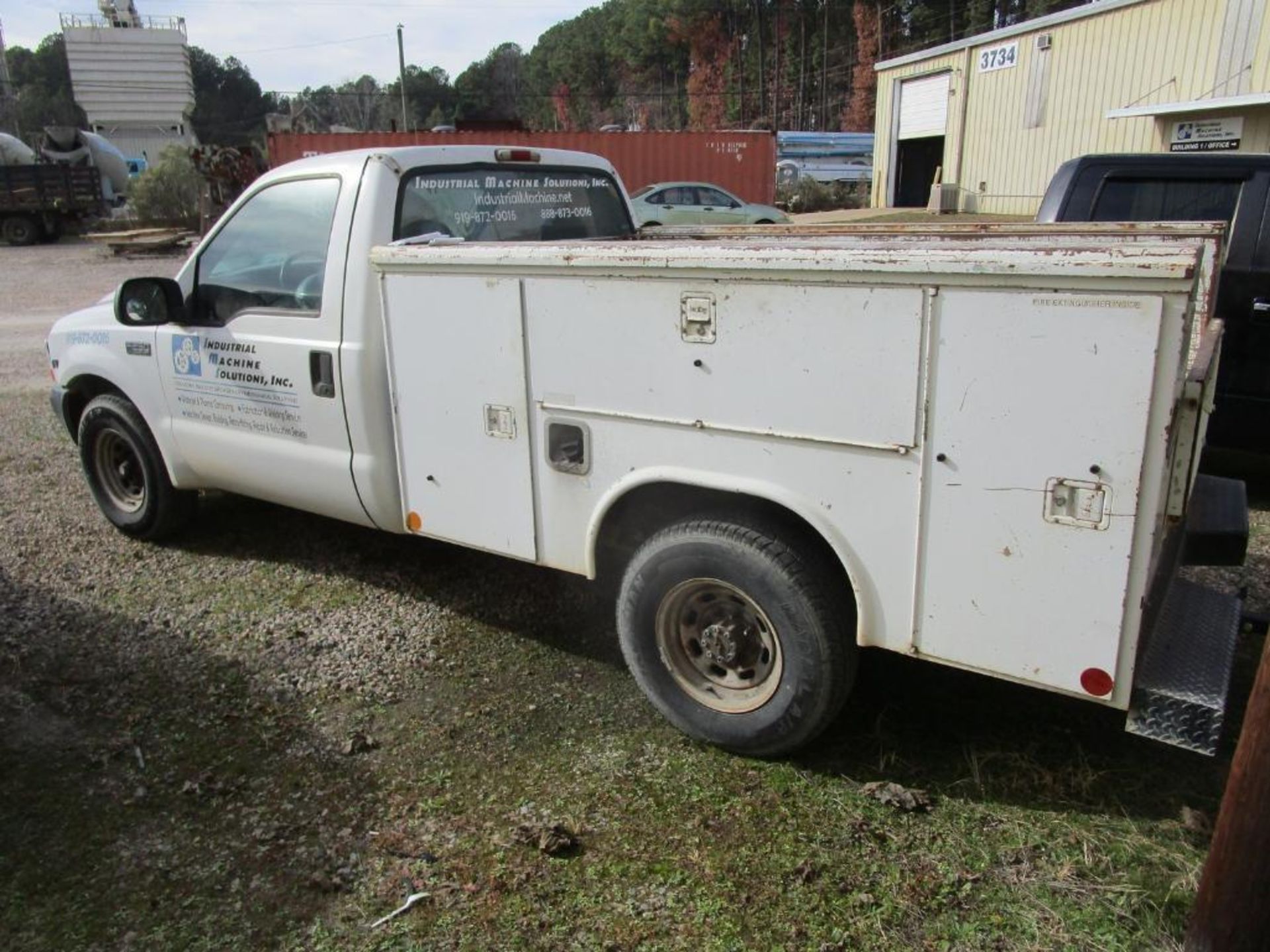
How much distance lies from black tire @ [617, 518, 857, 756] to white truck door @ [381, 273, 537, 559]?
61cm

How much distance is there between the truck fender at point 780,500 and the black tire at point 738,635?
11 cm

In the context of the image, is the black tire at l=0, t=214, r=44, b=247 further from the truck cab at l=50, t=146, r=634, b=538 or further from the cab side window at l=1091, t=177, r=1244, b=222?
the cab side window at l=1091, t=177, r=1244, b=222

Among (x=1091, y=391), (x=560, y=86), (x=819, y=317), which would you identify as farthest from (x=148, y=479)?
(x=560, y=86)

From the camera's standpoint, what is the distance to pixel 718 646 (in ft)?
11.2

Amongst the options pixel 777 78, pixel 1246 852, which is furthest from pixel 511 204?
pixel 777 78

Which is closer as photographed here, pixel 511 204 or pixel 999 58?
pixel 511 204

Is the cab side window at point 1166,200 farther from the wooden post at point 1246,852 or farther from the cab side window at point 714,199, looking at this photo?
the cab side window at point 714,199

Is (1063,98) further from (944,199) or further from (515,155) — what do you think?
(515,155)

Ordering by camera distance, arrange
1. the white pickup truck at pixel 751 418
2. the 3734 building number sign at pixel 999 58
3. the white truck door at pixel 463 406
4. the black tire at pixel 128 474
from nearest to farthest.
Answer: the white pickup truck at pixel 751 418 → the white truck door at pixel 463 406 → the black tire at pixel 128 474 → the 3734 building number sign at pixel 999 58

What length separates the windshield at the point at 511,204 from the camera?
428cm

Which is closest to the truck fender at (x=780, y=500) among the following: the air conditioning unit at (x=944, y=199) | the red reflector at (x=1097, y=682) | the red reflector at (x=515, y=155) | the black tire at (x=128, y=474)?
the red reflector at (x=1097, y=682)

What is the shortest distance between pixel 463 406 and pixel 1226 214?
4664mm

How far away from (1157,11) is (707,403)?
83.4 ft

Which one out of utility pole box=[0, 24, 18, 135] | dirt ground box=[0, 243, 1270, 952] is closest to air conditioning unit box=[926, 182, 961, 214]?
dirt ground box=[0, 243, 1270, 952]
